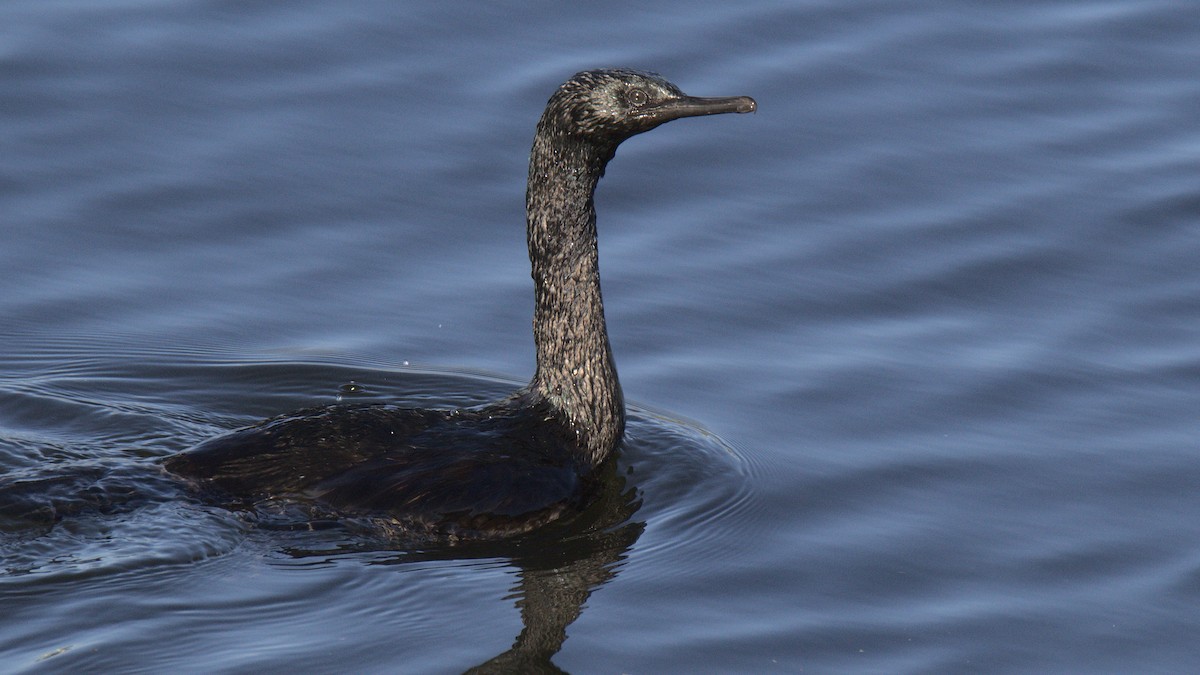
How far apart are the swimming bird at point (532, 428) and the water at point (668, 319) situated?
20cm

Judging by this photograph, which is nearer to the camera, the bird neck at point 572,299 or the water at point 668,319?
the water at point 668,319

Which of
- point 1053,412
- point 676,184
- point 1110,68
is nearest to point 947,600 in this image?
point 1053,412

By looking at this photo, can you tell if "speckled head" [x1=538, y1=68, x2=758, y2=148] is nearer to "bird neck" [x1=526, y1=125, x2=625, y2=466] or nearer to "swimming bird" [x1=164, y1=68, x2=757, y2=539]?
"swimming bird" [x1=164, y1=68, x2=757, y2=539]

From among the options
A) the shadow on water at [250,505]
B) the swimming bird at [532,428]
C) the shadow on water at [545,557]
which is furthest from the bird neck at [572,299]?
the shadow on water at [545,557]

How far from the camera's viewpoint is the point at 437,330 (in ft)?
35.5

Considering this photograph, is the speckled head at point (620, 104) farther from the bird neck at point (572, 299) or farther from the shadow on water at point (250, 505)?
the shadow on water at point (250, 505)

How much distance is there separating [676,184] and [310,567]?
4.56m

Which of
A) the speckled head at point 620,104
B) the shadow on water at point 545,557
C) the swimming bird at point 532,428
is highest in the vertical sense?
the speckled head at point 620,104

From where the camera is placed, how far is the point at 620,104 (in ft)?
30.5

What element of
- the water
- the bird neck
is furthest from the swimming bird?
the water

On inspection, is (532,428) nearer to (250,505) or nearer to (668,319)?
(250,505)

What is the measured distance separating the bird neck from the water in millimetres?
337

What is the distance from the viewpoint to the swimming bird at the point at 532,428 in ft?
28.7

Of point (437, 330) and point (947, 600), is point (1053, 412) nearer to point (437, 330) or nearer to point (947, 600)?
point (947, 600)
